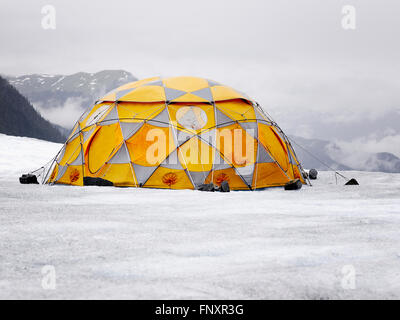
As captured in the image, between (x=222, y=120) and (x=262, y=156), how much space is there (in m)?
1.34

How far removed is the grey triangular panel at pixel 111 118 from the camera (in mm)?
11250

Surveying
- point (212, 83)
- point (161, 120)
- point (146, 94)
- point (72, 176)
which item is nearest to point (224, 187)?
point (161, 120)

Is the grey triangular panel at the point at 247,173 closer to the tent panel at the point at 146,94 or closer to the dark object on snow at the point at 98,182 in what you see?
the tent panel at the point at 146,94

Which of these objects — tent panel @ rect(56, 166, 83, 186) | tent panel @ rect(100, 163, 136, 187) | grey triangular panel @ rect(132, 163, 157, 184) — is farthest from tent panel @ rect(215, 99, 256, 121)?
tent panel @ rect(56, 166, 83, 186)

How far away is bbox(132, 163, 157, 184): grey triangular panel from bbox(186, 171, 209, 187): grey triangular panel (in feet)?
2.89

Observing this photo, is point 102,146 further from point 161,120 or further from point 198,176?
point 198,176

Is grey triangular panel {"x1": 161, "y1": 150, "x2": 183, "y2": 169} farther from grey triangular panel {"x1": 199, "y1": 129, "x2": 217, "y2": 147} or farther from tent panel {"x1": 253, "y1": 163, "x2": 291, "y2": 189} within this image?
tent panel {"x1": 253, "y1": 163, "x2": 291, "y2": 189}

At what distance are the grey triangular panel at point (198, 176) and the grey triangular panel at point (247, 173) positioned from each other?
2.72ft

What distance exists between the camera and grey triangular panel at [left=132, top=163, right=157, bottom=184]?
34.3 ft

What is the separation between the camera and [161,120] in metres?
11.0

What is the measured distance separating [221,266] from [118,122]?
322 inches

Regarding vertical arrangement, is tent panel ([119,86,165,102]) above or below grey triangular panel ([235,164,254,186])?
above

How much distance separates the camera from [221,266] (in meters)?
3.48
